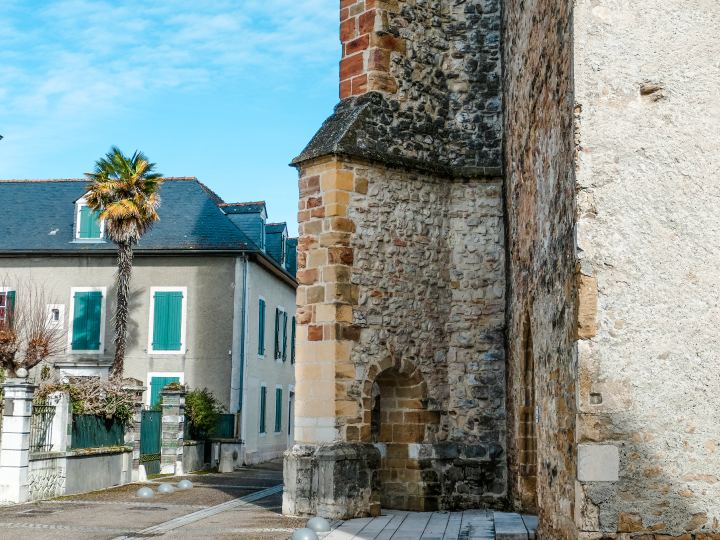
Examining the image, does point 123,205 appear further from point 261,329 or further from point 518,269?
point 518,269

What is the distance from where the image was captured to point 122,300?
19.4 meters

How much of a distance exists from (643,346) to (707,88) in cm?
190

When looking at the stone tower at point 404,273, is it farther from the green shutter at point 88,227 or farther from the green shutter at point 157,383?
the green shutter at point 88,227

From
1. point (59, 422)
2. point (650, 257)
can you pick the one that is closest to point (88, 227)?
point (59, 422)

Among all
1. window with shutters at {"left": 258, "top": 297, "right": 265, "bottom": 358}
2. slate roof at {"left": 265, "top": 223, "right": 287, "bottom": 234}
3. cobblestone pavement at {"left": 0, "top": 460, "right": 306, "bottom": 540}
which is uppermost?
slate roof at {"left": 265, "top": 223, "right": 287, "bottom": 234}

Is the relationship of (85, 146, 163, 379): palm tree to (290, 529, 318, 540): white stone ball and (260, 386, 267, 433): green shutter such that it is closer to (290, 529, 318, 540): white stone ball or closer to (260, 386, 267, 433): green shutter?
(260, 386, 267, 433): green shutter

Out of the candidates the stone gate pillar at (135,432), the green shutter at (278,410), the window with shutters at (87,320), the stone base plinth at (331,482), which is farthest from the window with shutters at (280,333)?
the stone base plinth at (331,482)

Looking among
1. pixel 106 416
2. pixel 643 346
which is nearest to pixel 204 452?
pixel 106 416

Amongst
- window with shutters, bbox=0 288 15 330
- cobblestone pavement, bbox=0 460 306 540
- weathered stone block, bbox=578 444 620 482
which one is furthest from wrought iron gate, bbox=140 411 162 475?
weathered stone block, bbox=578 444 620 482

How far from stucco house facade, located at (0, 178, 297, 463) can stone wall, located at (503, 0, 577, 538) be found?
36.7 feet

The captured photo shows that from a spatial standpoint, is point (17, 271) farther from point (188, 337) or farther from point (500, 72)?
point (500, 72)

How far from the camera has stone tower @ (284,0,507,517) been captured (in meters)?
9.98

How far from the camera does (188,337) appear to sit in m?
20.5

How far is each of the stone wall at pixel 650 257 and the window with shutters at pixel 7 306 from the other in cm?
1837
